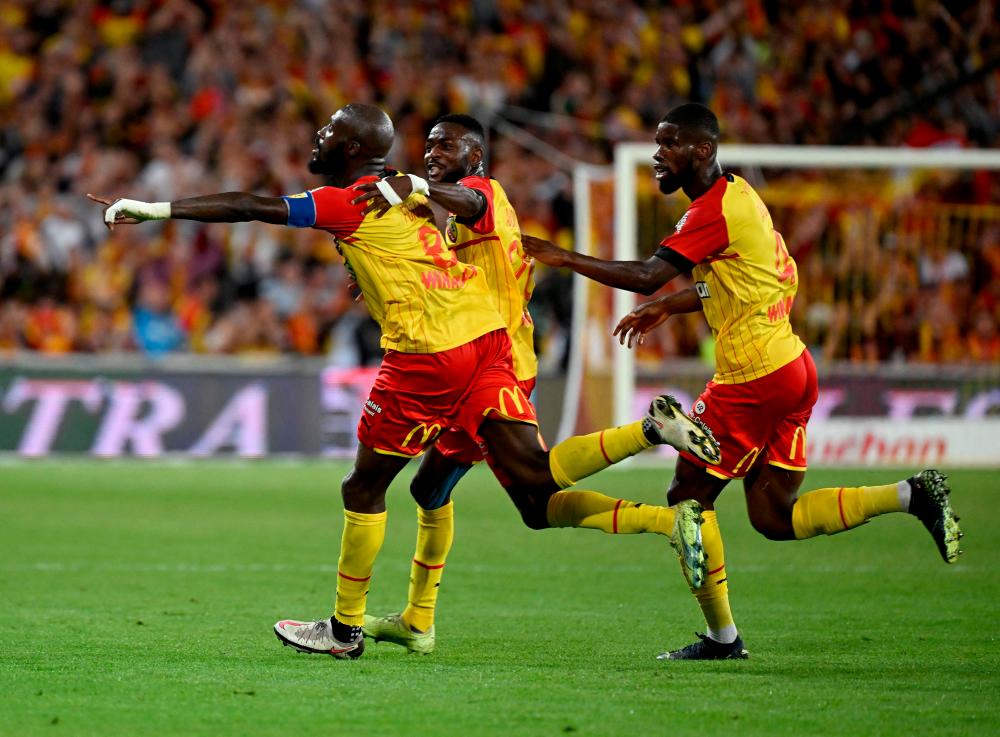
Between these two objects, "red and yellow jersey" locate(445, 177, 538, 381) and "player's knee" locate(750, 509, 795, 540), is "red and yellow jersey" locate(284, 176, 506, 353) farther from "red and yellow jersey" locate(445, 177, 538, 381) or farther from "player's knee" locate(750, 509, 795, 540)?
"player's knee" locate(750, 509, 795, 540)

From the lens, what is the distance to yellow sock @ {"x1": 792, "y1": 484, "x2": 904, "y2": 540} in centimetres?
684

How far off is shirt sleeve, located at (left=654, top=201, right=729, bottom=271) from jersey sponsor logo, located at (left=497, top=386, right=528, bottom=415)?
853 millimetres

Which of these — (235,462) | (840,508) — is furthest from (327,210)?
(235,462)

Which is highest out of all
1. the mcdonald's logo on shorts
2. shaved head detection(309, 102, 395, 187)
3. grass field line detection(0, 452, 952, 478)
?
shaved head detection(309, 102, 395, 187)

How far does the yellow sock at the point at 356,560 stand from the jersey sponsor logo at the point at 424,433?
34cm

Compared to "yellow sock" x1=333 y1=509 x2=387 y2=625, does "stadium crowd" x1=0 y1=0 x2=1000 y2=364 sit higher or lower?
higher

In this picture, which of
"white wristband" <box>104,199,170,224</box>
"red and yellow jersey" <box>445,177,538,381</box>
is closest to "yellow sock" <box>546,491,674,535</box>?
"red and yellow jersey" <box>445,177,538,381</box>

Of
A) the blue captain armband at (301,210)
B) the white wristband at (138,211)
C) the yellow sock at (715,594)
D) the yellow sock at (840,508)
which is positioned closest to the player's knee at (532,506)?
the yellow sock at (715,594)

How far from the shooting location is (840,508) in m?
6.96

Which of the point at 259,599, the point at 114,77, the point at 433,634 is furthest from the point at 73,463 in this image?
the point at 433,634

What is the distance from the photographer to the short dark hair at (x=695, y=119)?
6.90 meters

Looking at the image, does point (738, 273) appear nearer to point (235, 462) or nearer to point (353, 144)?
point (353, 144)

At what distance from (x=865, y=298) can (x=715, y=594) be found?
12.0 meters

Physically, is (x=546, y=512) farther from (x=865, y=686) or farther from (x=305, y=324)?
(x=305, y=324)
